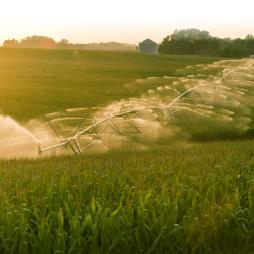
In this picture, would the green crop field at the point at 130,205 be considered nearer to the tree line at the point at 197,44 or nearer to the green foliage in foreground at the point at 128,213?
the green foliage in foreground at the point at 128,213

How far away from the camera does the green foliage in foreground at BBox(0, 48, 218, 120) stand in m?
20.5

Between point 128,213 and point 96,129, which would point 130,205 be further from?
point 96,129

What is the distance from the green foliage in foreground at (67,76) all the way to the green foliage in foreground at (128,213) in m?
10.3

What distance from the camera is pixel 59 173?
796cm

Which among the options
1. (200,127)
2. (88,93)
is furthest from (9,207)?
(88,93)

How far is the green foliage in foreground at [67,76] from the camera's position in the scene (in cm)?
2048

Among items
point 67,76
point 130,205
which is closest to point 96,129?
point 130,205

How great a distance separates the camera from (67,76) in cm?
2806

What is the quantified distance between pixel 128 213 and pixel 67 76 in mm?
22522

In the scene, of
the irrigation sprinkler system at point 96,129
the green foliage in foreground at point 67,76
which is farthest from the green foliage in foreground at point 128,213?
the green foliage in foreground at point 67,76

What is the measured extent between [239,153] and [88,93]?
13083 mm

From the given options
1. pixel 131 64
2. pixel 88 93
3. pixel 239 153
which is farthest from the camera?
pixel 131 64

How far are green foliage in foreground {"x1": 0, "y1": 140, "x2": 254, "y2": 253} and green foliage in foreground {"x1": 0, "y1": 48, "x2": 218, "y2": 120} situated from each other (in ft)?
33.9

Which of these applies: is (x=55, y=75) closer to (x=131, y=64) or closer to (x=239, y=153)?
(x=131, y=64)
